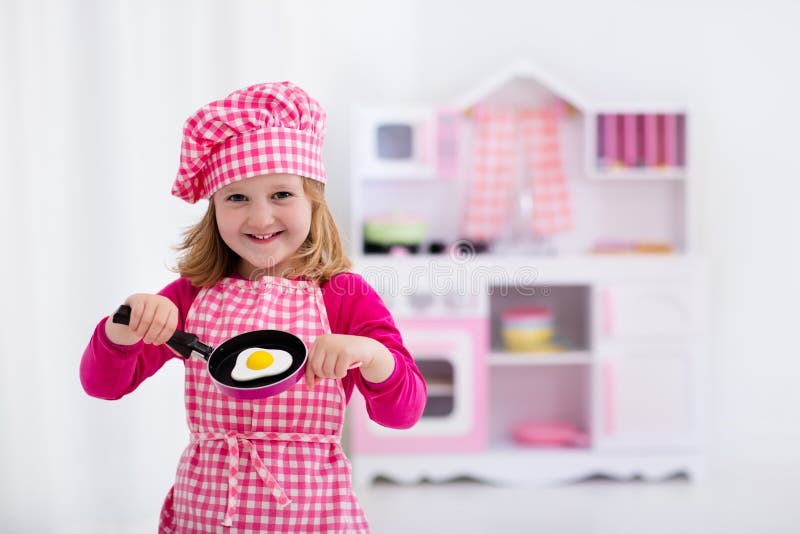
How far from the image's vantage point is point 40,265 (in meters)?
1.58

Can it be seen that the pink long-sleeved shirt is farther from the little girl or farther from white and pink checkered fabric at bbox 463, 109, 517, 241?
white and pink checkered fabric at bbox 463, 109, 517, 241

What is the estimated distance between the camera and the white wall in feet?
5.12

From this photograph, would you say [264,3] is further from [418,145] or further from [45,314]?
[45,314]

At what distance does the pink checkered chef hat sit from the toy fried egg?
227mm

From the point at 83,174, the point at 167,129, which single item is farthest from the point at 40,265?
the point at 167,129

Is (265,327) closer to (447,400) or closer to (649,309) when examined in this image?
(447,400)

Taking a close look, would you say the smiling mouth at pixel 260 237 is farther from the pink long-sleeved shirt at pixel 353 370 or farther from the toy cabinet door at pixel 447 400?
the toy cabinet door at pixel 447 400

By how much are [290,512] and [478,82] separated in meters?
1.98

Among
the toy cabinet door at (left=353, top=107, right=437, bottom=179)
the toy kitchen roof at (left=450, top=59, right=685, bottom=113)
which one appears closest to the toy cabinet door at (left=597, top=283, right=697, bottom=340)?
the toy kitchen roof at (left=450, top=59, right=685, bottom=113)

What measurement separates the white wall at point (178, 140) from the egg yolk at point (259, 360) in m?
0.86

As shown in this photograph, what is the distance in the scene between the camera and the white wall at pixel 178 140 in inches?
61.4

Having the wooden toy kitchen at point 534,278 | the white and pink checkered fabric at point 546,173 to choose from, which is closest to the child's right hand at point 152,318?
the wooden toy kitchen at point 534,278

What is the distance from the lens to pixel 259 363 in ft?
2.90

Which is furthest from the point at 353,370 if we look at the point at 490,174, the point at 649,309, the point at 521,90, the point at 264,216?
the point at 521,90
